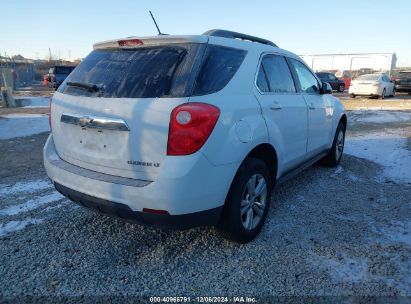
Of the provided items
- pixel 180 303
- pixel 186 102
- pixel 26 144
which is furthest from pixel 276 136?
pixel 26 144

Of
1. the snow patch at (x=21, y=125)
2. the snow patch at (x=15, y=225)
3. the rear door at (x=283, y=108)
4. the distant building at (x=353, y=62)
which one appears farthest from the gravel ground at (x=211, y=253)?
the distant building at (x=353, y=62)

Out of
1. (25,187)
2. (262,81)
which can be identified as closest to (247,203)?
(262,81)

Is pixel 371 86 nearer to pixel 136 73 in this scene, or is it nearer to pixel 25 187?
pixel 25 187

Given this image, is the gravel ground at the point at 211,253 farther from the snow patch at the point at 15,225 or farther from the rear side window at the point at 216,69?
the rear side window at the point at 216,69

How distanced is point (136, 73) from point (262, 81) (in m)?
1.28

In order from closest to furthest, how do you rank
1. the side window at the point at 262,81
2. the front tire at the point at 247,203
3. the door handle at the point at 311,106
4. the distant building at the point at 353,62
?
the front tire at the point at 247,203 → the side window at the point at 262,81 → the door handle at the point at 311,106 → the distant building at the point at 353,62

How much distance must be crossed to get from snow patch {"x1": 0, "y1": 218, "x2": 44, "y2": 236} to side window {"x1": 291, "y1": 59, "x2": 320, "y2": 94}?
11.2 ft

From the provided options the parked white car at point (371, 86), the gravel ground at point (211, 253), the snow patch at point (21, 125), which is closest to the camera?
the gravel ground at point (211, 253)

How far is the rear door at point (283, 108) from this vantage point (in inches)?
→ 139

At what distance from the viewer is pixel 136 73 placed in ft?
9.66

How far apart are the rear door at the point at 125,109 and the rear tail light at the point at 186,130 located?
5cm

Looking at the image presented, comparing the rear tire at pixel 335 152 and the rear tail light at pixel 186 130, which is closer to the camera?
the rear tail light at pixel 186 130

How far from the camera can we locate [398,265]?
3047 mm

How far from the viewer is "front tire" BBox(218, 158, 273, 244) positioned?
3039mm
